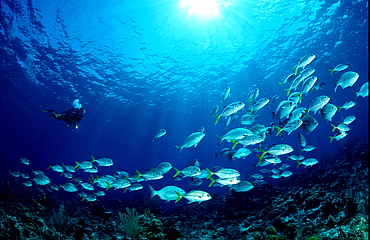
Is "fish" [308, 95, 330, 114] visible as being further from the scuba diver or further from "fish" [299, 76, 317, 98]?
the scuba diver

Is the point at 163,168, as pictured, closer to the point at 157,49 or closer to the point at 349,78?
the point at 349,78

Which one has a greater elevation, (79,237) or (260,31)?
(260,31)

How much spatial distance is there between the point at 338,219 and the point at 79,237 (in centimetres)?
846

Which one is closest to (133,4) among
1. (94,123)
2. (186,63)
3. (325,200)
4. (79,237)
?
(186,63)

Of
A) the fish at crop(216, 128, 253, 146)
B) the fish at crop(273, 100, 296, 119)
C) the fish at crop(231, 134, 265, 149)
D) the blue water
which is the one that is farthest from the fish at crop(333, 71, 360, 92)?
the blue water

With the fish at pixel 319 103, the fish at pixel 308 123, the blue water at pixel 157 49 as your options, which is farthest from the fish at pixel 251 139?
the blue water at pixel 157 49

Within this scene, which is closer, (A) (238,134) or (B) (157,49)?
(A) (238,134)

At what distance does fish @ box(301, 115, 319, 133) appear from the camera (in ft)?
19.8

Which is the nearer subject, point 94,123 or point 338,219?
point 338,219

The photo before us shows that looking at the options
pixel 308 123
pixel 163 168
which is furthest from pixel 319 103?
pixel 163 168

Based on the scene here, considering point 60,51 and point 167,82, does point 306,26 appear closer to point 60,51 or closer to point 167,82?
point 167,82

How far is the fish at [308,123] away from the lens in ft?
19.8

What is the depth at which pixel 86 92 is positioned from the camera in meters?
27.3

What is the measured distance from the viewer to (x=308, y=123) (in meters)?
6.11
